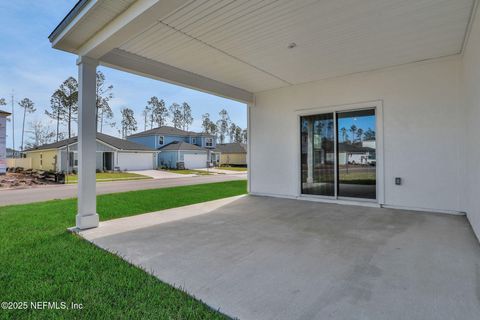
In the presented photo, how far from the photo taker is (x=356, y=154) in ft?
20.2

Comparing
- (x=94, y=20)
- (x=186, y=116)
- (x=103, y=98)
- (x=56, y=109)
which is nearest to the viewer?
(x=94, y=20)

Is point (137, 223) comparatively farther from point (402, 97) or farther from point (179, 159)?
point (179, 159)

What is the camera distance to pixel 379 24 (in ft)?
12.5

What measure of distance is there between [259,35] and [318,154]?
3611mm

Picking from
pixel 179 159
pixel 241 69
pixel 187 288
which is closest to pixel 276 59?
pixel 241 69

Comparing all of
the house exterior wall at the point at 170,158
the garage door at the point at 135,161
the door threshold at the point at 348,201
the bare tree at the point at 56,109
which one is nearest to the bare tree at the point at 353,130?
the door threshold at the point at 348,201

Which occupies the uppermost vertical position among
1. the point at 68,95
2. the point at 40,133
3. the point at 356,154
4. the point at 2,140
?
the point at 68,95

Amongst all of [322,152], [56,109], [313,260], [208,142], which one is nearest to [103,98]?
[56,109]

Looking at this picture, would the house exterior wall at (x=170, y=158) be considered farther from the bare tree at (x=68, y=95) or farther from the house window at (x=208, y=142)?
the bare tree at (x=68, y=95)

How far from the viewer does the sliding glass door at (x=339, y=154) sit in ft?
19.7

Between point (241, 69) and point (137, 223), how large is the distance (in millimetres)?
3887

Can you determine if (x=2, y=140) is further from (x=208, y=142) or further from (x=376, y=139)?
(x=376, y=139)

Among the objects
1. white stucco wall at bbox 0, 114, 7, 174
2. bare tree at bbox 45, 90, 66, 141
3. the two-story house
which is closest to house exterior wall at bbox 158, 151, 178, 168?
the two-story house

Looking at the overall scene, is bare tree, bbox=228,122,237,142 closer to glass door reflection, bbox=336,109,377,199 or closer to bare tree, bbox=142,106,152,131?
bare tree, bbox=142,106,152,131
